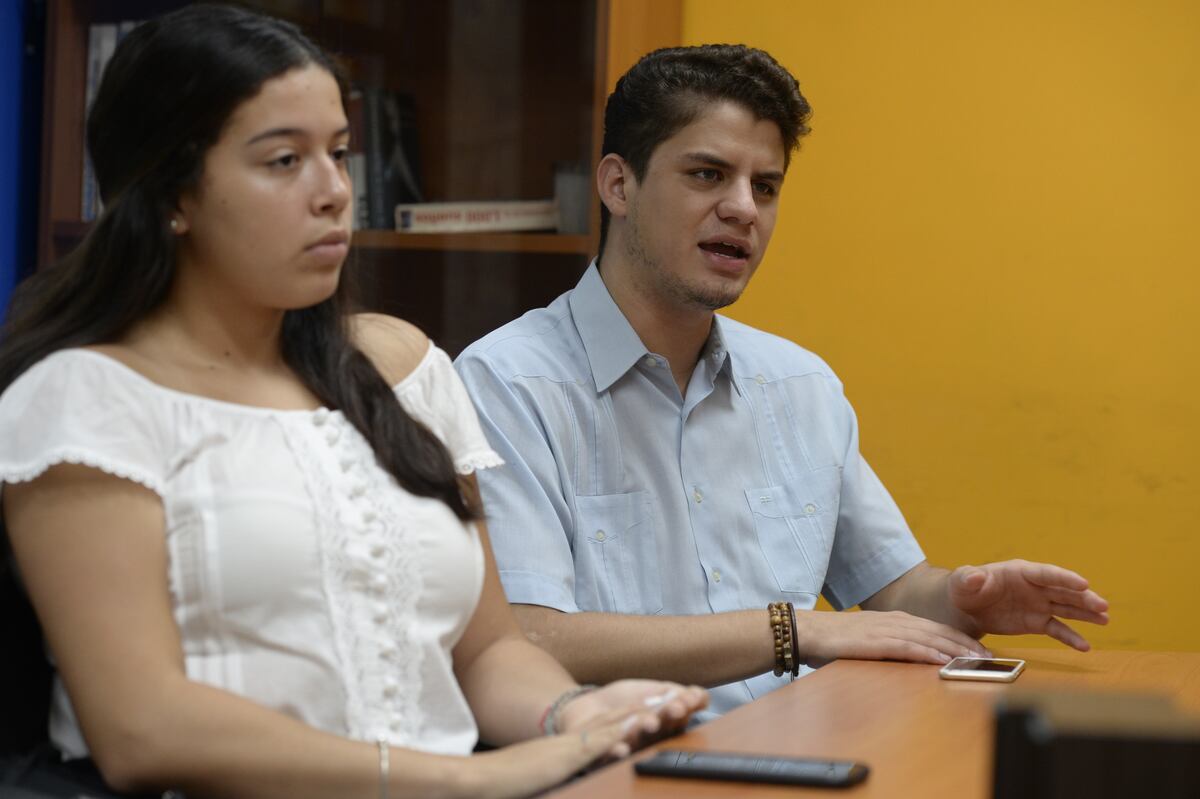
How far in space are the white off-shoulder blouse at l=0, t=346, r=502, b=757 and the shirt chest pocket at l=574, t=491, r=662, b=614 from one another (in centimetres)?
45

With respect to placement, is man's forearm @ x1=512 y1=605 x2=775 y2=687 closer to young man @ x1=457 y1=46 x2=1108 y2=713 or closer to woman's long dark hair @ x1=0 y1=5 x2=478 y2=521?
young man @ x1=457 y1=46 x2=1108 y2=713

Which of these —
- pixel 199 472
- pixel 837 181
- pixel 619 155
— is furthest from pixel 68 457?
pixel 837 181

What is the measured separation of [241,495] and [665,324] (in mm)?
886

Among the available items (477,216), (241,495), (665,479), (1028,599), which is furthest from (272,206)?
(477,216)

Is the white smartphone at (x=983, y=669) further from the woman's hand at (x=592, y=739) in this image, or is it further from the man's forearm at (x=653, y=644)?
the woman's hand at (x=592, y=739)

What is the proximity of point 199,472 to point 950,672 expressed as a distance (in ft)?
2.74

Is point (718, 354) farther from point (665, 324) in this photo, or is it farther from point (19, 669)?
point (19, 669)

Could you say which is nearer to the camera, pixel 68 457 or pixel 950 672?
pixel 68 457

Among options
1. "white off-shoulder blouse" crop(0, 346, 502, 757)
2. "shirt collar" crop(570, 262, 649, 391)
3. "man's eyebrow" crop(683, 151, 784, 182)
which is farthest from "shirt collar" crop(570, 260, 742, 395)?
"white off-shoulder blouse" crop(0, 346, 502, 757)

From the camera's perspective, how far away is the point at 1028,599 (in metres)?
1.73

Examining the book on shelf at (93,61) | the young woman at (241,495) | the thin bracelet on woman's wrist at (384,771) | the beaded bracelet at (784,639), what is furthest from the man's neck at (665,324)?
the book on shelf at (93,61)

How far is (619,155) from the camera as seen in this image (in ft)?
6.95

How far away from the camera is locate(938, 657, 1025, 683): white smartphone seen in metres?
1.53

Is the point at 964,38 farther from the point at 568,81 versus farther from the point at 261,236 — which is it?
the point at 261,236
